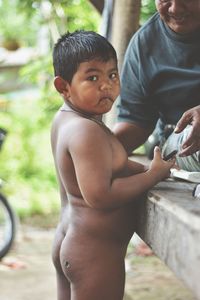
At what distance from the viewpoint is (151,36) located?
2.23 metres

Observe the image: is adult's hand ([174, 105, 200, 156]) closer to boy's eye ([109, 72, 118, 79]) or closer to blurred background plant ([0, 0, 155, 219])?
boy's eye ([109, 72, 118, 79])

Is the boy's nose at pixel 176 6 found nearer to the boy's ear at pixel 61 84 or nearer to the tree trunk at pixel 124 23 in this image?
the boy's ear at pixel 61 84

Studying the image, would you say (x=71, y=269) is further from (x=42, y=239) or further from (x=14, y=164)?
(x=14, y=164)

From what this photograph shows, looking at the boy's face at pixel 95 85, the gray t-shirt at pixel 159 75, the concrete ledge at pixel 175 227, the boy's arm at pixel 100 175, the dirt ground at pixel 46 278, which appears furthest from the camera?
the dirt ground at pixel 46 278

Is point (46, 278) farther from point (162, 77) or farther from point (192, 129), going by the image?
point (192, 129)

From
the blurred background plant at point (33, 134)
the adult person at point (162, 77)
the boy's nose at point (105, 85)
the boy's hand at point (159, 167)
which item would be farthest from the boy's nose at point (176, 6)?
the blurred background plant at point (33, 134)

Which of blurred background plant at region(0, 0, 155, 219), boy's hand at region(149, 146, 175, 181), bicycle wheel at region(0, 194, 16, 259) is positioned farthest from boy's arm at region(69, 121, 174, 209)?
blurred background plant at region(0, 0, 155, 219)

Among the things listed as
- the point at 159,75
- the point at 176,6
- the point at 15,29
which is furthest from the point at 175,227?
the point at 15,29

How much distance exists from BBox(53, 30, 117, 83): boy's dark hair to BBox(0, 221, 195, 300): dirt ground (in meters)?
2.01

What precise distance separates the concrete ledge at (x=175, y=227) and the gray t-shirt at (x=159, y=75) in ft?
2.16

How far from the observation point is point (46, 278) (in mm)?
3762

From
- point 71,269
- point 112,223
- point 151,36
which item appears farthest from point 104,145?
point 151,36

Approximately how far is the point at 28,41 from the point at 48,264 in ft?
22.6

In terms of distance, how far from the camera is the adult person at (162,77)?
201 cm
